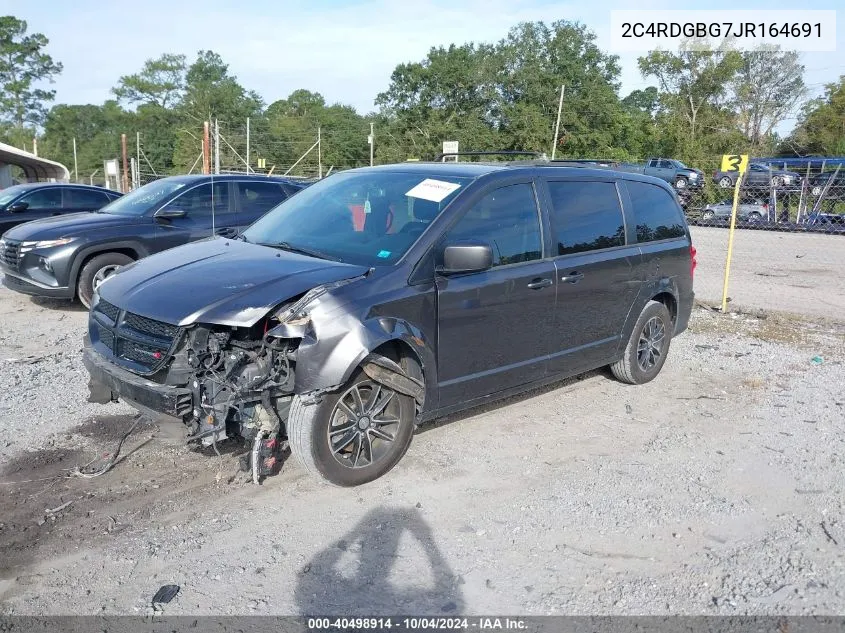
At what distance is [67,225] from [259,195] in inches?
94.9

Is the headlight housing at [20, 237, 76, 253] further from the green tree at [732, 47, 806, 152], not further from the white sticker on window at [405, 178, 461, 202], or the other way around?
the green tree at [732, 47, 806, 152]

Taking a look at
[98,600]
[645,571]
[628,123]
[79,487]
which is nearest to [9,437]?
[79,487]

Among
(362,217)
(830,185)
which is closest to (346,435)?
(362,217)

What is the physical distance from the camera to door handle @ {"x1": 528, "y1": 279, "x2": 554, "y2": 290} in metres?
4.96

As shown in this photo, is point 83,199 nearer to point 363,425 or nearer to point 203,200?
point 203,200

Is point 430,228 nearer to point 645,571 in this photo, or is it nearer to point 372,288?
point 372,288

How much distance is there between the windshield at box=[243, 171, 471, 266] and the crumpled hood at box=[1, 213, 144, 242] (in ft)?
13.9

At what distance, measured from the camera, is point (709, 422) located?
566cm

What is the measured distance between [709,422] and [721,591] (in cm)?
253

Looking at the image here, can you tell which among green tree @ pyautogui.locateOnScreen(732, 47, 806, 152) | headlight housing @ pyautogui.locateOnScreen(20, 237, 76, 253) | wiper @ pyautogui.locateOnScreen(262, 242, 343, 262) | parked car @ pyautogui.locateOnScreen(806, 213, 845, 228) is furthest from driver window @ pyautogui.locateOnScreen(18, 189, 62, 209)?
green tree @ pyautogui.locateOnScreen(732, 47, 806, 152)

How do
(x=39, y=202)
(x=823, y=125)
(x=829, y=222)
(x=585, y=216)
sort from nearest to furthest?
(x=585, y=216) → (x=39, y=202) → (x=829, y=222) → (x=823, y=125)

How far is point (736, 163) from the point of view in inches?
376

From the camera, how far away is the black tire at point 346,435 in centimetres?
394

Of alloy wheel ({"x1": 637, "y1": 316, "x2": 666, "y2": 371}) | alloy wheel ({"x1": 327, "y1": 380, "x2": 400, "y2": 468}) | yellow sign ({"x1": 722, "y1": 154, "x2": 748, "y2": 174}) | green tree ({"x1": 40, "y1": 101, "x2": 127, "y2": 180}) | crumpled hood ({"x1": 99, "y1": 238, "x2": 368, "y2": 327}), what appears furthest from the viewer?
green tree ({"x1": 40, "y1": 101, "x2": 127, "y2": 180})
